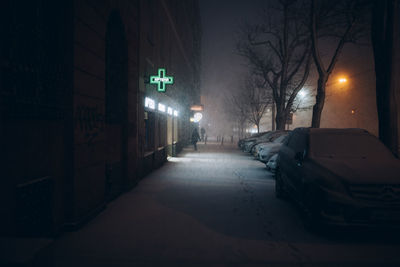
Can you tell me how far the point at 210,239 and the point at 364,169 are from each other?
118 inches

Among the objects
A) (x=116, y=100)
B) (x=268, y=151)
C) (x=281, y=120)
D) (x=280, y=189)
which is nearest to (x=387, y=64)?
(x=280, y=189)

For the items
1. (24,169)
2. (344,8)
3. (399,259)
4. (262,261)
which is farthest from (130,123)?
(344,8)

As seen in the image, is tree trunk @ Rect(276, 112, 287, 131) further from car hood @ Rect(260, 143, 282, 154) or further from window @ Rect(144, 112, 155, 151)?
window @ Rect(144, 112, 155, 151)

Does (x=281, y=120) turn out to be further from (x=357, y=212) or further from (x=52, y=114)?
(x=52, y=114)

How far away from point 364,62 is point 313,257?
34635 mm

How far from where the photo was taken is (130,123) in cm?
911

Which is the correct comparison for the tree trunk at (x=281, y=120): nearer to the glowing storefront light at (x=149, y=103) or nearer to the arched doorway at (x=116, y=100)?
the glowing storefront light at (x=149, y=103)

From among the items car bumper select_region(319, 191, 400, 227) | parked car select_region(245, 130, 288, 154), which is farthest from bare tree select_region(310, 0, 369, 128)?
car bumper select_region(319, 191, 400, 227)

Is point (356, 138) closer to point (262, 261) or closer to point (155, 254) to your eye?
point (262, 261)

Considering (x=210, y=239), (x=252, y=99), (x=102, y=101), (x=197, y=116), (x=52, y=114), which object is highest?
(x=252, y=99)

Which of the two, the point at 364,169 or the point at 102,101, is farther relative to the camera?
the point at 102,101

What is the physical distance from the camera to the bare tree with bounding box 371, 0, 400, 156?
8.91 metres

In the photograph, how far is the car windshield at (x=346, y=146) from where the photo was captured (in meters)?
6.05

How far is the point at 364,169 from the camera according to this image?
5188 millimetres
